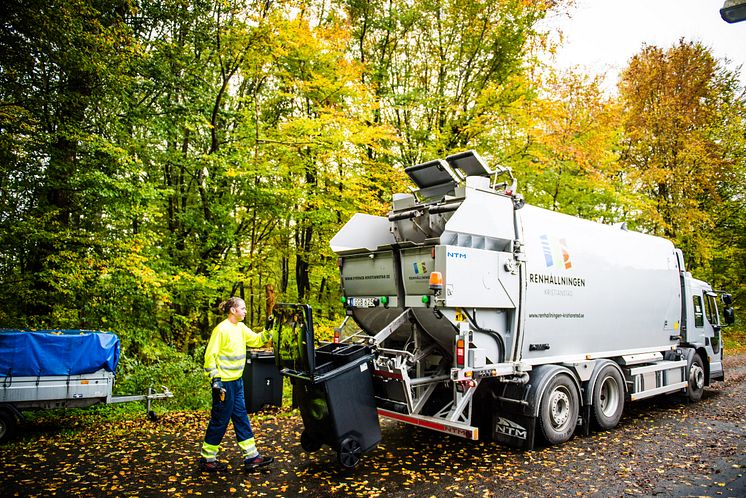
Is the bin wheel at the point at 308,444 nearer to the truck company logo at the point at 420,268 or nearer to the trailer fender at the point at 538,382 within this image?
the truck company logo at the point at 420,268

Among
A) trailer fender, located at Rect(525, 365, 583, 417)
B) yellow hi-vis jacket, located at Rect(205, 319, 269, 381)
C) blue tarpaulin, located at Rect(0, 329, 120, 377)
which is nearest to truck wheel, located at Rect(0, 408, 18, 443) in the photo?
blue tarpaulin, located at Rect(0, 329, 120, 377)

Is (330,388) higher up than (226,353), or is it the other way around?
(226,353)

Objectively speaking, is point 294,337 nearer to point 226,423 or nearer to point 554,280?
point 226,423

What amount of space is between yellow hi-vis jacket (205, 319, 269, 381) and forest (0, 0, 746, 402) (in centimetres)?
407

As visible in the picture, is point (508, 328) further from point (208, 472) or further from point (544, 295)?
point (208, 472)

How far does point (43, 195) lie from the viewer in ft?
29.4

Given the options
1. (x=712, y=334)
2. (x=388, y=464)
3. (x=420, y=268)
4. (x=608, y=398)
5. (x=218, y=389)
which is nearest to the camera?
(x=218, y=389)

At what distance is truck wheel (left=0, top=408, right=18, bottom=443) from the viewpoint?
6.27 m

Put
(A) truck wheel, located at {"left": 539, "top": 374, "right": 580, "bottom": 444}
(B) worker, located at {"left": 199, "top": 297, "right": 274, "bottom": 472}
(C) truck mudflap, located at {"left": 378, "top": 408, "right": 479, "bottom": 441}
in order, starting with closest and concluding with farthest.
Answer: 1. (C) truck mudflap, located at {"left": 378, "top": 408, "right": 479, "bottom": 441}
2. (B) worker, located at {"left": 199, "top": 297, "right": 274, "bottom": 472}
3. (A) truck wheel, located at {"left": 539, "top": 374, "right": 580, "bottom": 444}

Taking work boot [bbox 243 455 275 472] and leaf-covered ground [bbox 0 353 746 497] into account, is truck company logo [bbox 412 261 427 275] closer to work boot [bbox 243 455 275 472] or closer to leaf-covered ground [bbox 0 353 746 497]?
leaf-covered ground [bbox 0 353 746 497]

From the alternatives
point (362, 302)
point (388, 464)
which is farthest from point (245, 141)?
point (388, 464)

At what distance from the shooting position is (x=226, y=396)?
5.36m

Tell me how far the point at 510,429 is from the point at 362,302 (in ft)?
8.33

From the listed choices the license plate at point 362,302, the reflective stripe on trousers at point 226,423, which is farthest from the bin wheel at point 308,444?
the license plate at point 362,302
